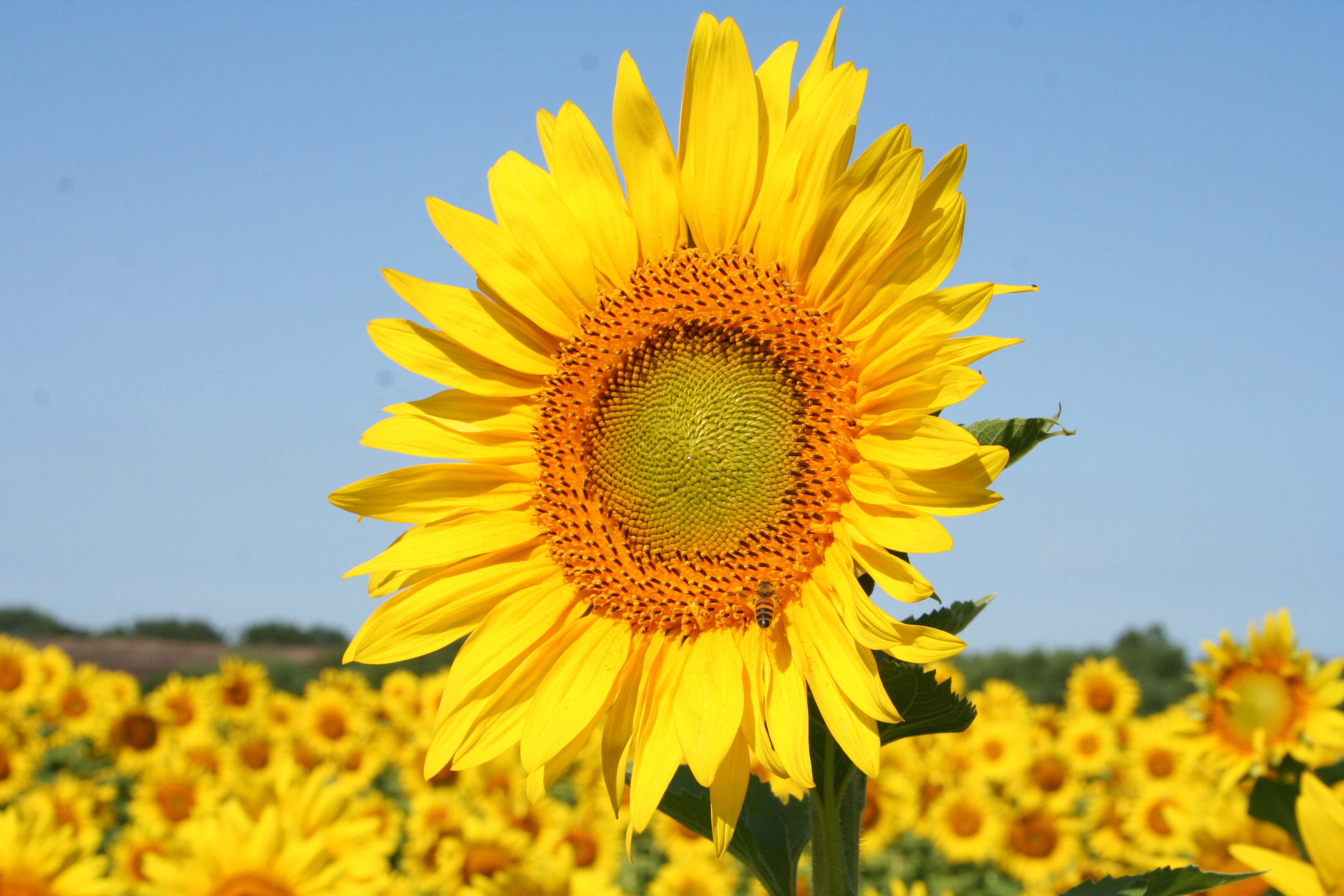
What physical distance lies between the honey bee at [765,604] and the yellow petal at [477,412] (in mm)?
751

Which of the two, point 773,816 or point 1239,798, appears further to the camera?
point 1239,798

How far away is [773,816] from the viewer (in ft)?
8.70

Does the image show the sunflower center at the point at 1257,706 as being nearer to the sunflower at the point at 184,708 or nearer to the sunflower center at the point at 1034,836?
the sunflower center at the point at 1034,836

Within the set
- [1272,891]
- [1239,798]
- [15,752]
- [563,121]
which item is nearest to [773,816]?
[563,121]

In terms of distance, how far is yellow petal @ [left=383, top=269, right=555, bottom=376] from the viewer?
2.71m

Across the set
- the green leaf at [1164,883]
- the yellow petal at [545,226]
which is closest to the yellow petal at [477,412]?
the yellow petal at [545,226]

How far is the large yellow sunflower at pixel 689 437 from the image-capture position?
Result: 2.25 metres

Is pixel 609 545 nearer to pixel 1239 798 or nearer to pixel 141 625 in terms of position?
pixel 1239 798

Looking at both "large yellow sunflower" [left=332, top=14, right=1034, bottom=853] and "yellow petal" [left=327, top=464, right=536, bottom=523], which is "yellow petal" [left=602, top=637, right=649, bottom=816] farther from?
"yellow petal" [left=327, top=464, right=536, bottom=523]

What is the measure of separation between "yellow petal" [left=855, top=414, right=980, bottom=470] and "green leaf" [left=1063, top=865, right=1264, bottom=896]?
3.05 feet

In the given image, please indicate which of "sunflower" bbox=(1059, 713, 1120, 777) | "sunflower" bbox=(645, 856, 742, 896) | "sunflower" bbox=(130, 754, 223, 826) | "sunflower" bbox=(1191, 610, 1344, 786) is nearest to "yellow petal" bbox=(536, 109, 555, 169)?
"sunflower" bbox=(1191, 610, 1344, 786)

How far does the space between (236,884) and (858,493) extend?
11.5ft

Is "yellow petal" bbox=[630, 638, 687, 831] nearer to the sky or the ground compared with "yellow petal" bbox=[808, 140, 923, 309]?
nearer to the ground

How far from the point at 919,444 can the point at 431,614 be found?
48.5 inches
